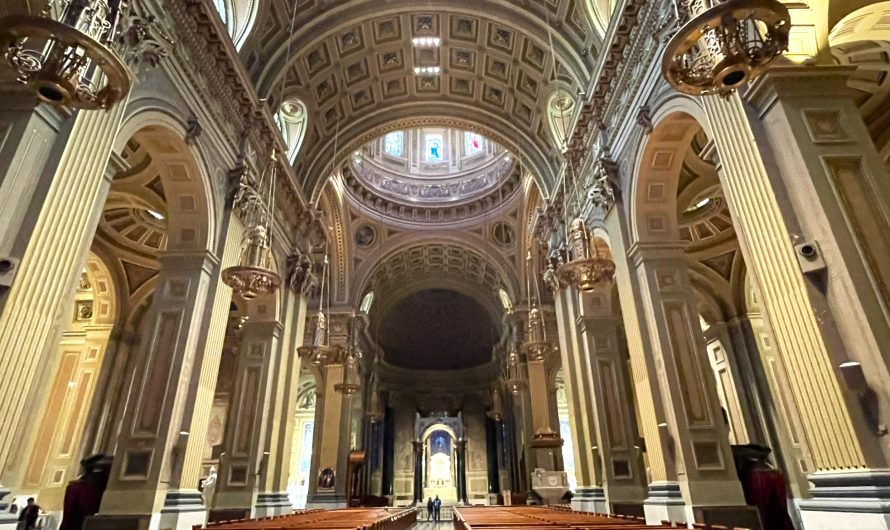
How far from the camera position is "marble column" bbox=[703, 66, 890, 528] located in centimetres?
373

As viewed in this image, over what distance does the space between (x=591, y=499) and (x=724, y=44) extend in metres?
9.21

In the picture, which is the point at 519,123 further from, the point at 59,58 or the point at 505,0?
the point at 59,58

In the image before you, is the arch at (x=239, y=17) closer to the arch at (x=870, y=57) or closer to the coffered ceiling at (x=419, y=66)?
the coffered ceiling at (x=419, y=66)

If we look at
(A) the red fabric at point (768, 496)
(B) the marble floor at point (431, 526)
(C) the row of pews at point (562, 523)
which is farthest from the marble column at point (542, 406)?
(C) the row of pews at point (562, 523)

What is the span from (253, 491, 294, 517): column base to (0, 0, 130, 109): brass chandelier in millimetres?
8731

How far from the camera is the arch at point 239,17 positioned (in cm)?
923

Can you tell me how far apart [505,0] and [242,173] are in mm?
6875

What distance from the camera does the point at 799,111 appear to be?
4.66 metres

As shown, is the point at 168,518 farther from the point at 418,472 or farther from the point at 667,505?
the point at 418,472

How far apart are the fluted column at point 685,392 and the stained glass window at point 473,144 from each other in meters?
15.9

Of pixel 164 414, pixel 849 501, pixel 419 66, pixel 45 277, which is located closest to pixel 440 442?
pixel 419 66

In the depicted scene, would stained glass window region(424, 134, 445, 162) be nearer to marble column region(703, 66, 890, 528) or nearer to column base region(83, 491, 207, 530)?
column base region(83, 491, 207, 530)

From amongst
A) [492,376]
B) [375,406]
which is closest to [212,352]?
[375,406]

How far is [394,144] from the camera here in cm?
2378
